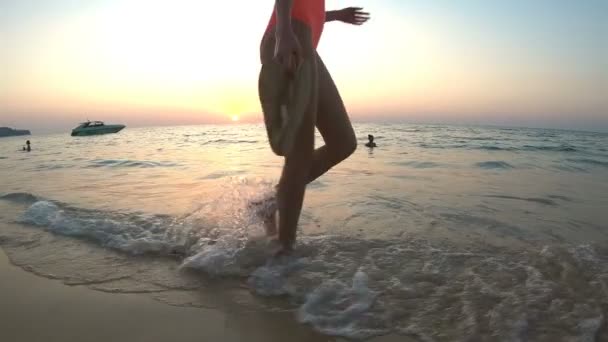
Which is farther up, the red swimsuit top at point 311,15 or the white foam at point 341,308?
the red swimsuit top at point 311,15

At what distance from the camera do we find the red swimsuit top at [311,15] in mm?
2420

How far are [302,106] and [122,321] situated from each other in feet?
4.67

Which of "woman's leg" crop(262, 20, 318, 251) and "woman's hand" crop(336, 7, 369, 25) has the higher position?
"woman's hand" crop(336, 7, 369, 25)

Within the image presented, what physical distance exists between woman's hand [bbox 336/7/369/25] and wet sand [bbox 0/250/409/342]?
2.48 m

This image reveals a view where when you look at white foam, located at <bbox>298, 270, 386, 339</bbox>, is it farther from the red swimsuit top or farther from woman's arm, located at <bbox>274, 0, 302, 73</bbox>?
the red swimsuit top

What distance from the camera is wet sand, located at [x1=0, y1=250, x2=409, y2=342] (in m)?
1.72

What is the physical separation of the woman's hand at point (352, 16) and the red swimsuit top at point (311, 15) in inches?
32.3

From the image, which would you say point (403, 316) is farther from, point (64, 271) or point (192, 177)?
point (192, 177)

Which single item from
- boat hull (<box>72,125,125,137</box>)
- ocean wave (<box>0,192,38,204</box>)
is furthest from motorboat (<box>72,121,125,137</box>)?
ocean wave (<box>0,192,38,204</box>)

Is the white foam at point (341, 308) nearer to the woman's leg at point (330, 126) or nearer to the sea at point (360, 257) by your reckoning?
the sea at point (360, 257)

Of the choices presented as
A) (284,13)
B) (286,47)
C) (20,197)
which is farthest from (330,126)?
(20,197)

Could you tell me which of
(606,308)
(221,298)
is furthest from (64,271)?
(606,308)

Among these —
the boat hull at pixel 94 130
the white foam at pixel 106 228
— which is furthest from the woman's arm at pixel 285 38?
the boat hull at pixel 94 130

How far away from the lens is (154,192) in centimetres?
562
